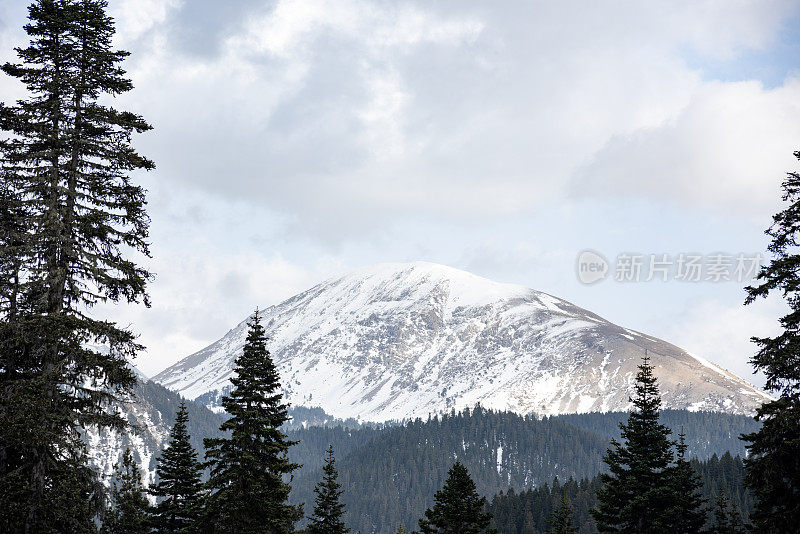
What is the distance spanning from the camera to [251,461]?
35.3 meters

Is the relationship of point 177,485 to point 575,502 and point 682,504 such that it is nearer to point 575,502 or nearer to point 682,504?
point 682,504

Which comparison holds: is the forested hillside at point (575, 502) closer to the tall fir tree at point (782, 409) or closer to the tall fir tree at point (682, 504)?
the tall fir tree at point (682, 504)

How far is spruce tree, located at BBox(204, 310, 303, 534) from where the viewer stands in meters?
35.0

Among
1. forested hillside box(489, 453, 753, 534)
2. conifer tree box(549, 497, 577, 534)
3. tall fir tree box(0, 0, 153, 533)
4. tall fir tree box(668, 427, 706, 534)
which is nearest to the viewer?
tall fir tree box(0, 0, 153, 533)

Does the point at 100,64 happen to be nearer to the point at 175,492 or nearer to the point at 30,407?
the point at 30,407

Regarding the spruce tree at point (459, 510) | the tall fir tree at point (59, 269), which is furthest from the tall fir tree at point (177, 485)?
the tall fir tree at point (59, 269)

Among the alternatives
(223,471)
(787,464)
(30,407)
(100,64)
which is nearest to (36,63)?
(100,64)

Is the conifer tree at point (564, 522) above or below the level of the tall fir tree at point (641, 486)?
below

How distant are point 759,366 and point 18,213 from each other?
24.6 metres

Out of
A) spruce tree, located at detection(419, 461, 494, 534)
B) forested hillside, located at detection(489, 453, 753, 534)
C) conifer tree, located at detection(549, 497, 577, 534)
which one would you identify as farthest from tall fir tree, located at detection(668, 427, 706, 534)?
forested hillside, located at detection(489, 453, 753, 534)

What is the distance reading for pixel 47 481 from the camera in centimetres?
2162

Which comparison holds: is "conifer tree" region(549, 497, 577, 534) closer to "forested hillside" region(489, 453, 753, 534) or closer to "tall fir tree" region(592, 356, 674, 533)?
"tall fir tree" region(592, 356, 674, 533)

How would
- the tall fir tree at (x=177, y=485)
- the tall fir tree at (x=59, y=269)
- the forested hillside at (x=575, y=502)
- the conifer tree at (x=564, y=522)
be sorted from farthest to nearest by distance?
1. the forested hillside at (x=575, y=502)
2. the conifer tree at (x=564, y=522)
3. the tall fir tree at (x=177, y=485)
4. the tall fir tree at (x=59, y=269)

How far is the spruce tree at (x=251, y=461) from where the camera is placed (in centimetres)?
3500
